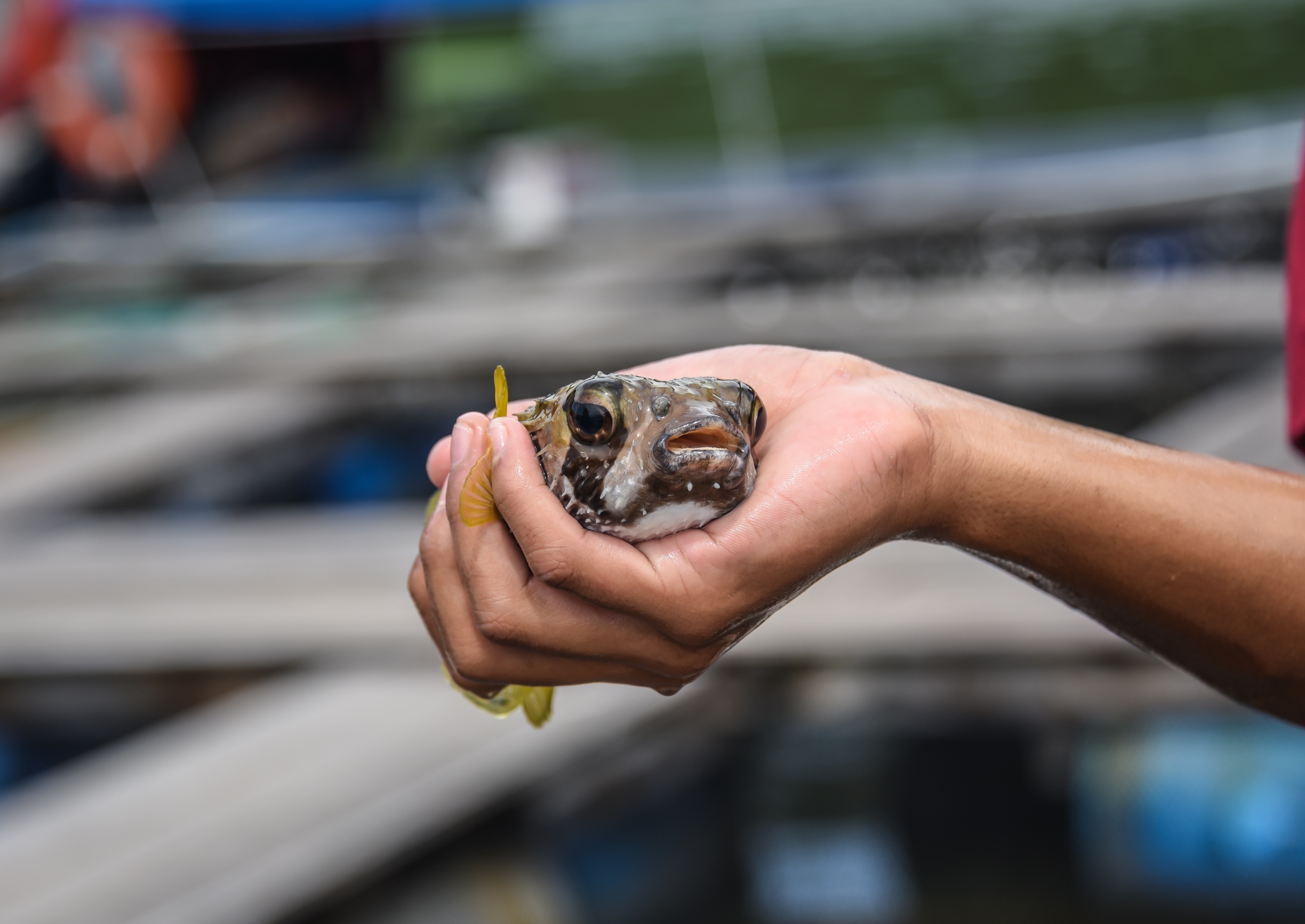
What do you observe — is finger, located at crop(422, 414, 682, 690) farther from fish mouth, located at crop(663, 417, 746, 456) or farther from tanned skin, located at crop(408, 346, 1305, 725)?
fish mouth, located at crop(663, 417, 746, 456)

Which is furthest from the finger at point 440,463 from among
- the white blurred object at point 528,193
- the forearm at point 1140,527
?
the white blurred object at point 528,193

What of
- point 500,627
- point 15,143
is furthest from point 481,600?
point 15,143

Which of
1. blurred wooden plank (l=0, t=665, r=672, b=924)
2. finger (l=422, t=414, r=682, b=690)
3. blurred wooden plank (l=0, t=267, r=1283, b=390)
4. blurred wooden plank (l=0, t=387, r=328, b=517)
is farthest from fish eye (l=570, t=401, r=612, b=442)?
blurred wooden plank (l=0, t=387, r=328, b=517)

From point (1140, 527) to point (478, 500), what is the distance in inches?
25.5

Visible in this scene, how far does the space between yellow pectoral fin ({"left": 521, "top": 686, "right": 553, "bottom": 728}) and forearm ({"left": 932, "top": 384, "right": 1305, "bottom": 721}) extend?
0.48 metres

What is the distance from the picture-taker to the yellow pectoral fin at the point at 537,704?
3.99 feet

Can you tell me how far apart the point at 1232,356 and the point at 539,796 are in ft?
10.8

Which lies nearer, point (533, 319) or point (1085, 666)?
point (1085, 666)

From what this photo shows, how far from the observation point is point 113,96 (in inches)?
349

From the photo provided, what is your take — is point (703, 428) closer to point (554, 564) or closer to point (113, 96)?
point (554, 564)

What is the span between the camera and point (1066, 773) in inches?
139

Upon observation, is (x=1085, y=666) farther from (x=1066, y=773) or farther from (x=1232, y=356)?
(x=1232, y=356)

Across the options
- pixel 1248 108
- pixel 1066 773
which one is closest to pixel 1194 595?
pixel 1066 773

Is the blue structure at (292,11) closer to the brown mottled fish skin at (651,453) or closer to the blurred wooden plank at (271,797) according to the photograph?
the blurred wooden plank at (271,797)
